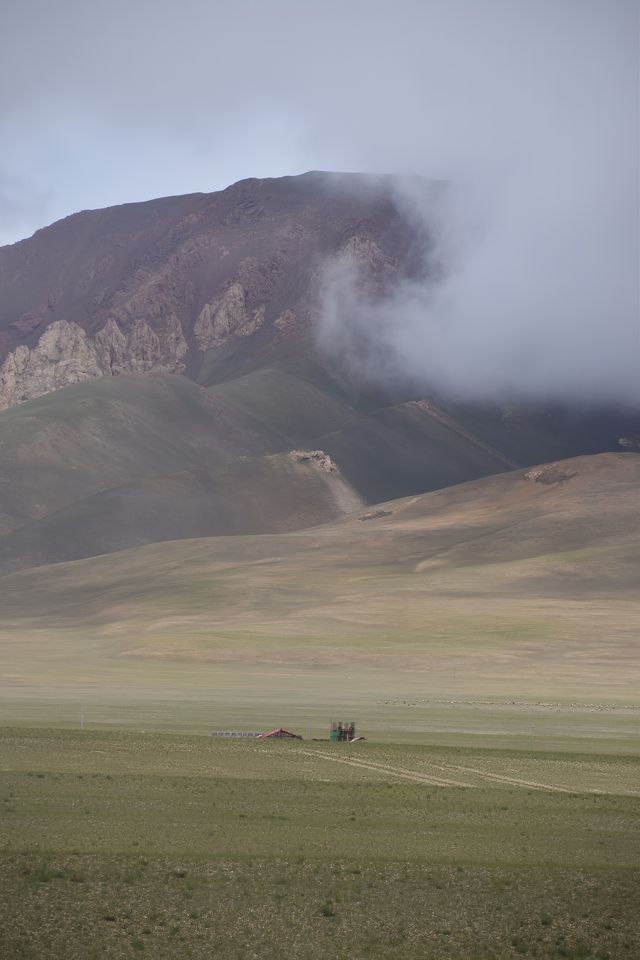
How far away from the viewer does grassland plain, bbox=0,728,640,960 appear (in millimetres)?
22047

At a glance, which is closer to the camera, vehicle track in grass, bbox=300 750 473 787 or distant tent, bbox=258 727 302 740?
vehicle track in grass, bbox=300 750 473 787

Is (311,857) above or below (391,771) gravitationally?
below

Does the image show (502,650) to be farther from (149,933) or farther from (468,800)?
(149,933)

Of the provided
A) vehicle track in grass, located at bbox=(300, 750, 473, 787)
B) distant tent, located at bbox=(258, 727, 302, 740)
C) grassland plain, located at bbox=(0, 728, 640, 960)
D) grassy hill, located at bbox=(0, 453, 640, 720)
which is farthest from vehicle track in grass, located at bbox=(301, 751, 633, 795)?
grassy hill, located at bbox=(0, 453, 640, 720)

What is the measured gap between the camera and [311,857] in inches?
1097

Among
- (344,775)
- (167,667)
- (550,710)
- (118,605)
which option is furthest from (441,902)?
(118,605)

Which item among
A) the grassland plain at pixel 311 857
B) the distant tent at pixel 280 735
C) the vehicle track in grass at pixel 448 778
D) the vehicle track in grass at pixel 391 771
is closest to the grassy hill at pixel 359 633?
the distant tent at pixel 280 735

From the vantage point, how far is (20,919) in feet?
72.9

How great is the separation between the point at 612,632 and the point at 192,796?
96.6 m

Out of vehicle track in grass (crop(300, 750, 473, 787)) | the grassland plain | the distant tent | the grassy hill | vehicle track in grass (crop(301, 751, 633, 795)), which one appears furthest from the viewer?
the grassy hill

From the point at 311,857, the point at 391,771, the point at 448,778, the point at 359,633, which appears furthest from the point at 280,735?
the point at 359,633

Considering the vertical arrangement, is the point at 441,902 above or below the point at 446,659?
below

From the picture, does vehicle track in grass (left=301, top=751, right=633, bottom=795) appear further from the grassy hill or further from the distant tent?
the grassy hill

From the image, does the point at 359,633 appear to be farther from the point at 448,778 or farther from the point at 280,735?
the point at 448,778
